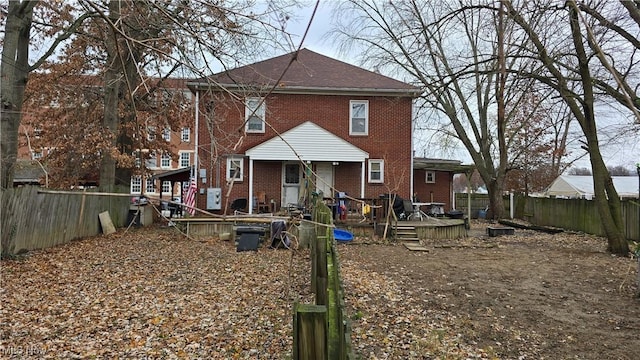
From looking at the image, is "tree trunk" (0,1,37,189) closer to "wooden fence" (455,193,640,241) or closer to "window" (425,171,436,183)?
"wooden fence" (455,193,640,241)

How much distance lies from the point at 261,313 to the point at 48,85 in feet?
46.7

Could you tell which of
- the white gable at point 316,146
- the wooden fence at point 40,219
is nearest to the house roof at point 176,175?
the white gable at point 316,146

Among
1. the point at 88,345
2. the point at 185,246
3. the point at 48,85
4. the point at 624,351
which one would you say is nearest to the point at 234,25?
the point at 88,345

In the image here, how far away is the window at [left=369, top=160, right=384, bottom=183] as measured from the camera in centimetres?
1866

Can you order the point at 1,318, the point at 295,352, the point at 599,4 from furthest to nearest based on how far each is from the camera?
the point at 599,4 → the point at 1,318 → the point at 295,352

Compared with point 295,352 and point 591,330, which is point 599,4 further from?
point 295,352

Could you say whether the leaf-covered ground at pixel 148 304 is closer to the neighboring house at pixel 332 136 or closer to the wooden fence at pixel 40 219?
the wooden fence at pixel 40 219

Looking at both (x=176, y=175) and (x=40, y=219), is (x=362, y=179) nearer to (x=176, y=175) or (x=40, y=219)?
(x=176, y=175)

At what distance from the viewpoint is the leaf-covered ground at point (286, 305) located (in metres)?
4.41

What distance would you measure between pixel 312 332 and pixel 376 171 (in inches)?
655

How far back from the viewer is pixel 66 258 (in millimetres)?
9047

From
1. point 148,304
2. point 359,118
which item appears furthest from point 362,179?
point 148,304

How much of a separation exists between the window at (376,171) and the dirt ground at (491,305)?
7.94 metres

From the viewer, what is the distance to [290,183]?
1833 centimetres
